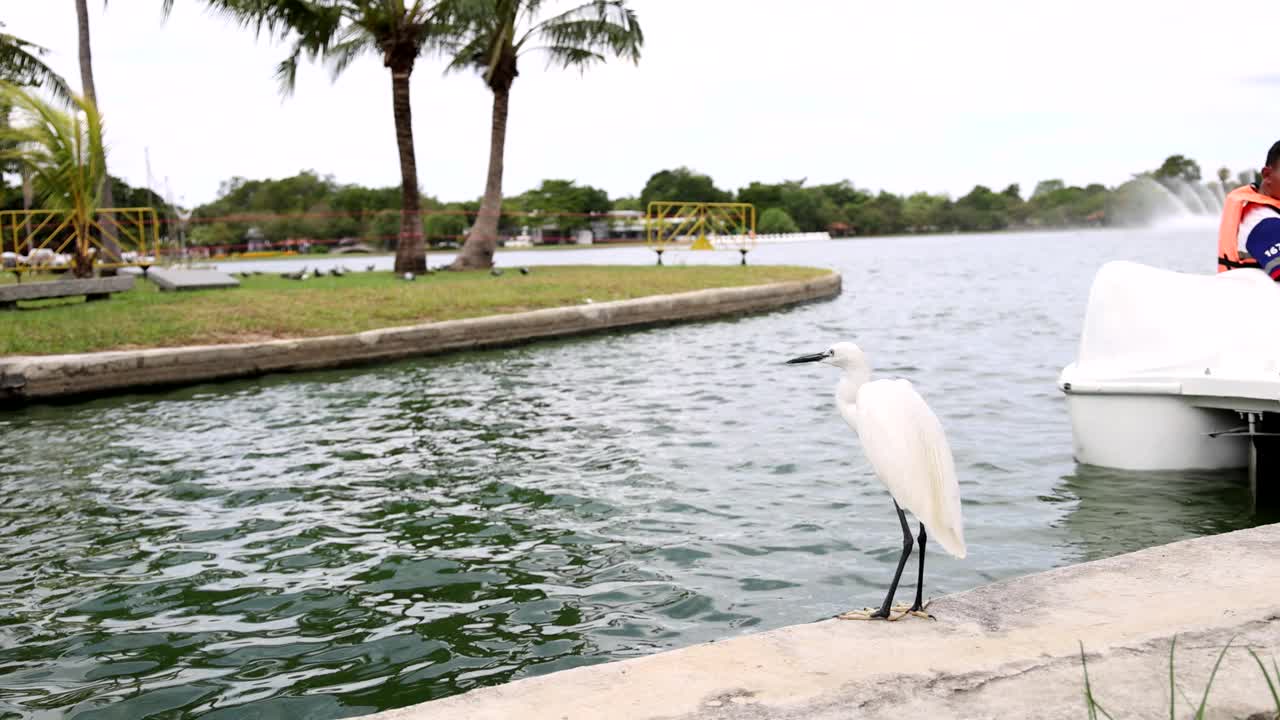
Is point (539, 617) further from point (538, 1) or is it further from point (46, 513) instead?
point (538, 1)

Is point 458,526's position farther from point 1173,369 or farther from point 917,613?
point 1173,369

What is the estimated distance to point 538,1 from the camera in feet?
77.6

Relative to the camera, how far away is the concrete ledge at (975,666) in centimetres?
238

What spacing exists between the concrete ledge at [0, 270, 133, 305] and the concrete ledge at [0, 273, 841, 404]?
16.2ft

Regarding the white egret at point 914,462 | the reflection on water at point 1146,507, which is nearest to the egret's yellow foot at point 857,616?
the white egret at point 914,462

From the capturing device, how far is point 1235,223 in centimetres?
559

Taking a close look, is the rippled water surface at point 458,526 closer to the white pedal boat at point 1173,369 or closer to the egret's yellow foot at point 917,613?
the white pedal boat at point 1173,369

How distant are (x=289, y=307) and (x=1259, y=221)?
11.6 meters

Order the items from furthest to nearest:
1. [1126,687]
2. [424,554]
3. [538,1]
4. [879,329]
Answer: [538,1] < [879,329] < [424,554] < [1126,687]

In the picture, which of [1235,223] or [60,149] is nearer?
[1235,223]

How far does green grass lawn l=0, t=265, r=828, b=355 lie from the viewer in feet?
36.4

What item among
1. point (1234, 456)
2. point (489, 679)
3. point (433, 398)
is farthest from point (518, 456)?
point (1234, 456)

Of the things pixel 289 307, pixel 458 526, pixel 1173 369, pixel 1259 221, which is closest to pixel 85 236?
pixel 289 307

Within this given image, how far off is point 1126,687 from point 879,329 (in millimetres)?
12523
